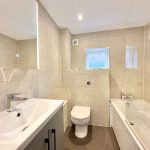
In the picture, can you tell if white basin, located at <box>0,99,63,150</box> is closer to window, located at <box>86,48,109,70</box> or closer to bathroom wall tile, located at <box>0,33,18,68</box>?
bathroom wall tile, located at <box>0,33,18,68</box>

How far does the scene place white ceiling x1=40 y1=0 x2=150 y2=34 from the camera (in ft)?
5.35

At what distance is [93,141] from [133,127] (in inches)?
33.5

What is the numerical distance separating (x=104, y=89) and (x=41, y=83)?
1.37 metres

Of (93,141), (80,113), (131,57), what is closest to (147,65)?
(131,57)

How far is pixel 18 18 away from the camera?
1221 mm

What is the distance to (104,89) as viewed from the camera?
7.72ft

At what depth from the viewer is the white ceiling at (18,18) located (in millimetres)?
1026

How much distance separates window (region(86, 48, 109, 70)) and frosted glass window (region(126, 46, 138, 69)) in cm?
48

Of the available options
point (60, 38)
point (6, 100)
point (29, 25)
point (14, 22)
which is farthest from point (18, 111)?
point (60, 38)

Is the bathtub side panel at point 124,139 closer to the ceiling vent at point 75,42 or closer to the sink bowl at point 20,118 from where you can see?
the sink bowl at point 20,118

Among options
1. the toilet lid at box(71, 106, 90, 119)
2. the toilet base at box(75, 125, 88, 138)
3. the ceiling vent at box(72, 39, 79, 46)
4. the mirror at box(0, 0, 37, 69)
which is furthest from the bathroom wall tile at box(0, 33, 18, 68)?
the ceiling vent at box(72, 39, 79, 46)

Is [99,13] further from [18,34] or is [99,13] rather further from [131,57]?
[18,34]

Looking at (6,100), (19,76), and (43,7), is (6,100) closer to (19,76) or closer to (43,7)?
(19,76)

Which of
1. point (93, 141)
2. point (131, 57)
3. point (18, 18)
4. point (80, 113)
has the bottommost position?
point (93, 141)
